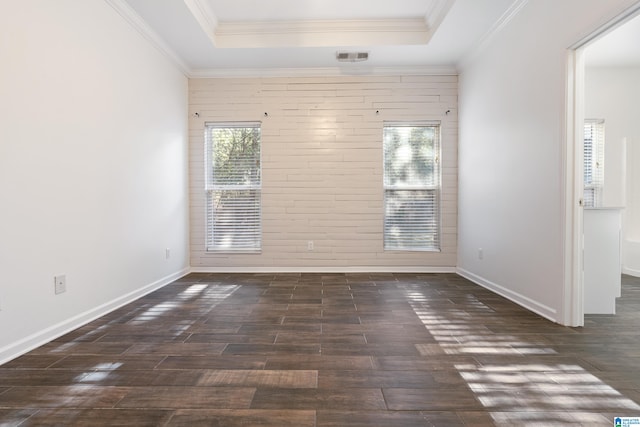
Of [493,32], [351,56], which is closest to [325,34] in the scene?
[351,56]

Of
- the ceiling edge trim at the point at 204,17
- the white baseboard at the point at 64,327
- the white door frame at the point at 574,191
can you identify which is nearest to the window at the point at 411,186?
the white door frame at the point at 574,191

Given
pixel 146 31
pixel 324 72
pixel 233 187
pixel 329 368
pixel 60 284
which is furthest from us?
pixel 233 187

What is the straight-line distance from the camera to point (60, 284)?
2.40 meters

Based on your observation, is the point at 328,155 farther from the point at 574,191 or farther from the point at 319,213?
the point at 574,191

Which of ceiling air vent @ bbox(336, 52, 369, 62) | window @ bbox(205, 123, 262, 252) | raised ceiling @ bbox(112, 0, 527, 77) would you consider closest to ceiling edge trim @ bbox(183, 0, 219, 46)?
A: raised ceiling @ bbox(112, 0, 527, 77)

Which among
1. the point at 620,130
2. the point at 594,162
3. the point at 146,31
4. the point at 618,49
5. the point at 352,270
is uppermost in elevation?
the point at 618,49

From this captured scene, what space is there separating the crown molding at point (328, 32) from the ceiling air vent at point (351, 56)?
18 centimetres

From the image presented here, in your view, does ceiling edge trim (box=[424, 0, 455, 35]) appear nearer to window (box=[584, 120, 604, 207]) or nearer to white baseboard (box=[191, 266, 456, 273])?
window (box=[584, 120, 604, 207])

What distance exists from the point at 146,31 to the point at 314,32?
188 cm

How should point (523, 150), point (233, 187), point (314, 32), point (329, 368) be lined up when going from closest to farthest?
1. point (329, 368)
2. point (523, 150)
3. point (314, 32)
4. point (233, 187)

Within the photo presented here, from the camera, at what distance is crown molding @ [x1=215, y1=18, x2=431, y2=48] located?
12.8 feet

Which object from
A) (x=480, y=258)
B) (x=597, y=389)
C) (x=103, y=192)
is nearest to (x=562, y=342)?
(x=597, y=389)

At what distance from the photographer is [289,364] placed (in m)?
1.92

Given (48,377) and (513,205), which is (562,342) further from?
(48,377)
